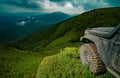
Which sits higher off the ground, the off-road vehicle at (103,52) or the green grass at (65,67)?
the off-road vehicle at (103,52)

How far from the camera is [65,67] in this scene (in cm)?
1051

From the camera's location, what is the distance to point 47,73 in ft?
37.0

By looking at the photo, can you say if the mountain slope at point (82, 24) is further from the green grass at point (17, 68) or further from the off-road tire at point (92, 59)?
A: the off-road tire at point (92, 59)

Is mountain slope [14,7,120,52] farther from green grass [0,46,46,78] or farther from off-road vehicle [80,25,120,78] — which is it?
off-road vehicle [80,25,120,78]

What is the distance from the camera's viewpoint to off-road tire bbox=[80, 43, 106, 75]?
28.7 ft

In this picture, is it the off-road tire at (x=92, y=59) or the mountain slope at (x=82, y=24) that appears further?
the mountain slope at (x=82, y=24)

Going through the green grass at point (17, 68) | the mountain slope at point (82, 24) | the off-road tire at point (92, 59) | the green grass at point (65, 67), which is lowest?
the mountain slope at point (82, 24)

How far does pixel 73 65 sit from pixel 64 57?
3.49 ft

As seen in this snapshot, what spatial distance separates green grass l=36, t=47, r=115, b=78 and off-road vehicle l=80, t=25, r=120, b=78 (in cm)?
32

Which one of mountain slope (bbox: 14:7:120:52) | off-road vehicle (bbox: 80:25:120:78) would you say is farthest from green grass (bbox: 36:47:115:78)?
mountain slope (bbox: 14:7:120:52)

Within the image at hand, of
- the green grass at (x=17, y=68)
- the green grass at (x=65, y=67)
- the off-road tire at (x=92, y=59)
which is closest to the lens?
the off-road tire at (x=92, y=59)

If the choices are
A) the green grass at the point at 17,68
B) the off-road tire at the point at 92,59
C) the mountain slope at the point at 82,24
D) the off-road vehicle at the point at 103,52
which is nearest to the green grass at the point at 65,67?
the off-road tire at the point at 92,59

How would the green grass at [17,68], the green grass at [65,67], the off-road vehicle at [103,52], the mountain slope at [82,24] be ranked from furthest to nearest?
the mountain slope at [82,24] → the green grass at [17,68] → the green grass at [65,67] → the off-road vehicle at [103,52]

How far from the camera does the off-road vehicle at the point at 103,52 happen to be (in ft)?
24.1
